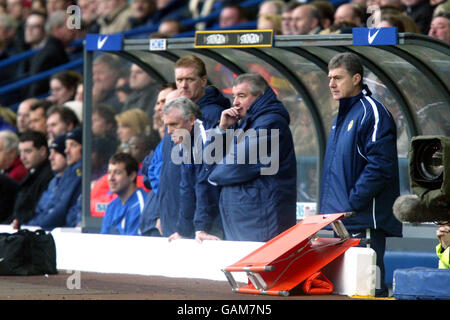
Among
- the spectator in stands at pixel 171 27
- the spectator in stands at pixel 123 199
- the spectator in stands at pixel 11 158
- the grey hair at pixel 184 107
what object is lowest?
the spectator in stands at pixel 123 199

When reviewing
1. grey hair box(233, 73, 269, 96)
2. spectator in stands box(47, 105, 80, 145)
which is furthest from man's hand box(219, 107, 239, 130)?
spectator in stands box(47, 105, 80, 145)

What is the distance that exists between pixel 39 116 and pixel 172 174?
4.86 meters

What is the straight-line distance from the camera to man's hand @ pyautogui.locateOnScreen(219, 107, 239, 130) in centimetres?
1009

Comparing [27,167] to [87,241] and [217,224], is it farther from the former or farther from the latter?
[217,224]

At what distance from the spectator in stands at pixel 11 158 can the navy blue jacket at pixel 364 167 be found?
6369 mm

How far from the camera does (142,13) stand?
19.0m

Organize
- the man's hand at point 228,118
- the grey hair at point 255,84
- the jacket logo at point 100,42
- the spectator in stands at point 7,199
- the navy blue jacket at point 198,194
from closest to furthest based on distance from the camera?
the grey hair at point 255,84 → the man's hand at point 228,118 → the navy blue jacket at point 198,194 → the jacket logo at point 100,42 → the spectator in stands at point 7,199

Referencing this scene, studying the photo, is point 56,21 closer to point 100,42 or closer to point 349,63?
point 100,42

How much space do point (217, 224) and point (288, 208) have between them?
1.01 metres

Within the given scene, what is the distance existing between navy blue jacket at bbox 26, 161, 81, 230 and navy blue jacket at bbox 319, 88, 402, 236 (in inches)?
179

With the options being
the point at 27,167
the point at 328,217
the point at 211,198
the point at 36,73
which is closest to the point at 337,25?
the point at 211,198

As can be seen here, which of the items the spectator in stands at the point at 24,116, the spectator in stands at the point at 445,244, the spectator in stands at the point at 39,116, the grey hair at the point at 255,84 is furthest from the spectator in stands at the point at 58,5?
the spectator in stands at the point at 445,244

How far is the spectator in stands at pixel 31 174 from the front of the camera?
1375cm

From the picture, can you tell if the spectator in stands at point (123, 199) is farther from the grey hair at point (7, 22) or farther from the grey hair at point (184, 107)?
the grey hair at point (7, 22)
